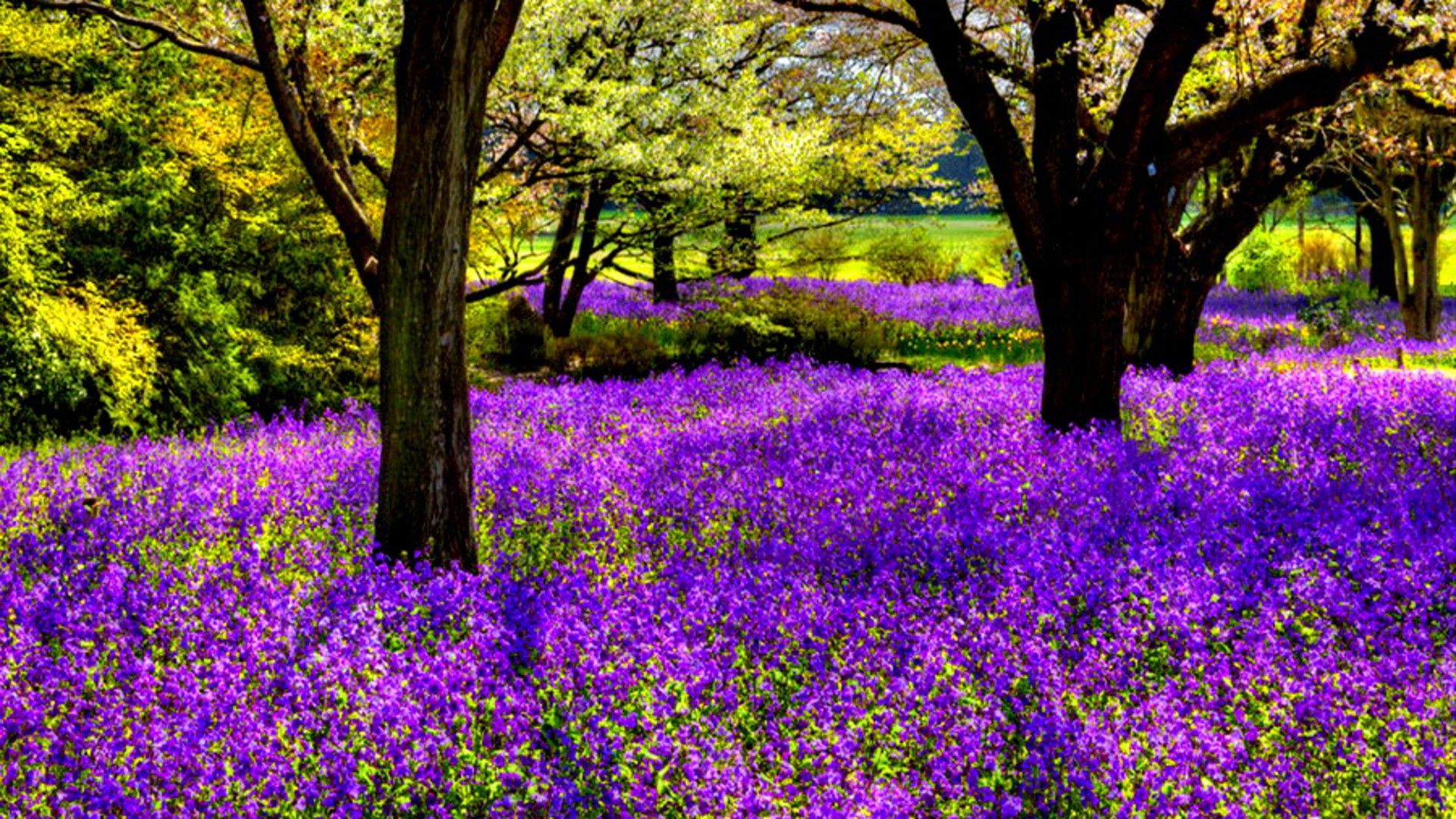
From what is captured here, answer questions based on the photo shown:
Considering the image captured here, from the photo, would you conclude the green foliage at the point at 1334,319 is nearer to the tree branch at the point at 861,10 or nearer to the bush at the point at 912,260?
the bush at the point at 912,260

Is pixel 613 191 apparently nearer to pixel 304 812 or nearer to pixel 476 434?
pixel 476 434

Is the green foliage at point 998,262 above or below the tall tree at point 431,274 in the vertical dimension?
above

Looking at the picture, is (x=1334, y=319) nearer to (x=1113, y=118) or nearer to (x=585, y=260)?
(x=585, y=260)

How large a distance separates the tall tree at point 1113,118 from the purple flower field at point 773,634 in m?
1.10

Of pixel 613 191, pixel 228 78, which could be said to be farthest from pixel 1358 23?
pixel 228 78

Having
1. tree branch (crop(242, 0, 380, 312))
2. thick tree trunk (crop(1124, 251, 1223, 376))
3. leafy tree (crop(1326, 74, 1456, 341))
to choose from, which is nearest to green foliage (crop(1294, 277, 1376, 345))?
leafy tree (crop(1326, 74, 1456, 341))

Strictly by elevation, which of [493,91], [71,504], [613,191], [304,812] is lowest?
[304,812]

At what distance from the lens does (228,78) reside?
12539 mm

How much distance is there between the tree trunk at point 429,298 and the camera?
210 inches

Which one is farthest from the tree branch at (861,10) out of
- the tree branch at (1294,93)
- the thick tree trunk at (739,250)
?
the thick tree trunk at (739,250)

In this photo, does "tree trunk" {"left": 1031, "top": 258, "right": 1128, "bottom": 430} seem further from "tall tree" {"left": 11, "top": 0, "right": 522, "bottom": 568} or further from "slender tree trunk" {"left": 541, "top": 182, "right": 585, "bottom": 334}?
"slender tree trunk" {"left": 541, "top": 182, "right": 585, "bottom": 334}

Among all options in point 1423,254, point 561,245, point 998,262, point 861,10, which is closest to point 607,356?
point 561,245

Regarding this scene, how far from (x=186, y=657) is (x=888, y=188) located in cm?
2133

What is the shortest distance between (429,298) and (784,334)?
12.0 metres
